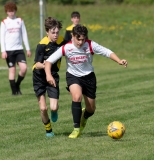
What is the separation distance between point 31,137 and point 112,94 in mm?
5561

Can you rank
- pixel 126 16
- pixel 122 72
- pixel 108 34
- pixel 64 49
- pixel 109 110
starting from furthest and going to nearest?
pixel 126 16 < pixel 108 34 < pixel 122 72 < pixel 109 110 < pixel 64 49

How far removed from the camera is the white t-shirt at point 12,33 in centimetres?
1370

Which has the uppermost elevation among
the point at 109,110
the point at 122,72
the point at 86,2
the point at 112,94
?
the point at 109,110

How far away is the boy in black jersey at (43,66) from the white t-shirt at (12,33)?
16.8ft

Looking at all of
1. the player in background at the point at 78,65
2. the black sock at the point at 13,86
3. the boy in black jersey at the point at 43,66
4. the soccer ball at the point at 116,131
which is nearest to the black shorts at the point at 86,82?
the player in background at the point at 78,65

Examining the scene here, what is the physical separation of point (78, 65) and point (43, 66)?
0.49 metres

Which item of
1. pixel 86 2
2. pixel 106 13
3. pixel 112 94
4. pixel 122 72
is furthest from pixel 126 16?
pixel 112 94

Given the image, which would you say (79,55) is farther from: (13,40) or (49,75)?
(13,40)

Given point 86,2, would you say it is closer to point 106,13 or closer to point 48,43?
point 106,13

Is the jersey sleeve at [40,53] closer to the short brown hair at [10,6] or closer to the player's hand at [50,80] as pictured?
the player's hand at [50,80]

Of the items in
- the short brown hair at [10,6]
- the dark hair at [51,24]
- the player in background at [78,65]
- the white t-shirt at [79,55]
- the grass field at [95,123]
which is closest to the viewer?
the grass field at [95,123]

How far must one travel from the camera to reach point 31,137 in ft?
27.7

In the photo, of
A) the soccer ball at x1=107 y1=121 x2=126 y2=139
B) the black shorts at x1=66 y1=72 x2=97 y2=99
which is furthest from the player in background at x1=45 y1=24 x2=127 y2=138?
the soccer ball at x1=107 y1=121 x2=126 y2=139

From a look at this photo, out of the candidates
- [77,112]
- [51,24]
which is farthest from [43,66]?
[77,112]
